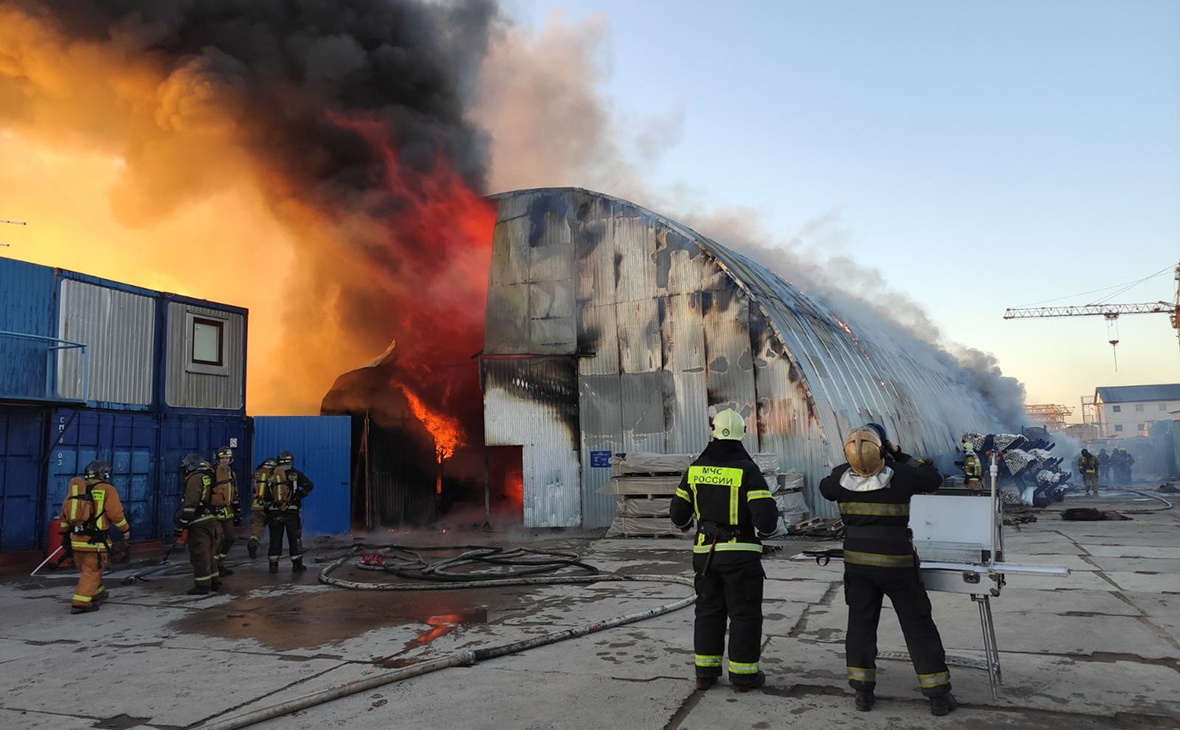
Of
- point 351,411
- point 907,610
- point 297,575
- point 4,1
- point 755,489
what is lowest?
point 297,575

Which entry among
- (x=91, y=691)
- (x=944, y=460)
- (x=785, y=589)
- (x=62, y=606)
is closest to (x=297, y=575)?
(x=62, y=606)

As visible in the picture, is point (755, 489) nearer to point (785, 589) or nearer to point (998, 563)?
point (998, 563)

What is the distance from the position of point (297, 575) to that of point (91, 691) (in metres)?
5.47

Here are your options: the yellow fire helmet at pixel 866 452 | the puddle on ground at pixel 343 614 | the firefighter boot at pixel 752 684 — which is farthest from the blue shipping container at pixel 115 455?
the yellow fire helmet at pixel 866 452

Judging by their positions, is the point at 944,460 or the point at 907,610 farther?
the point at 944,460

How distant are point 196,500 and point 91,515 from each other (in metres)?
1.13

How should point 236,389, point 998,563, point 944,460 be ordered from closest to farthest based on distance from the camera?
1. point 998,563
2. point 236,389
3. point 944,460

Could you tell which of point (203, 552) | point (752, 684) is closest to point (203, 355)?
point (203, 552)

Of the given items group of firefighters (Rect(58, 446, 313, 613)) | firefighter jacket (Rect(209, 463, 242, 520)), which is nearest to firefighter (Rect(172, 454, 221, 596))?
group of firefighters (Rect(58, 446, 313, 613))

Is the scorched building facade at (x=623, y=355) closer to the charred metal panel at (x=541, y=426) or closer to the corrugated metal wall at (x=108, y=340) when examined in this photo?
the charred metal panel at (x=541, y=426)

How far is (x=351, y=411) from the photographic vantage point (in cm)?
1892

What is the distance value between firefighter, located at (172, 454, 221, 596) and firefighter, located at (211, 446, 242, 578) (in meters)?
0.21

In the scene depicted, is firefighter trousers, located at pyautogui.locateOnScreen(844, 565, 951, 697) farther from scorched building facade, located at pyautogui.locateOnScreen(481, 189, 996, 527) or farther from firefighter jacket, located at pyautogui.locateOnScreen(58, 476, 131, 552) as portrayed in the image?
scorched building facade, located at pyautogui.locateOnScreen(481, 189, 996, 527)

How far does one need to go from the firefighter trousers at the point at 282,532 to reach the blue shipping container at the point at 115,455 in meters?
4.54
